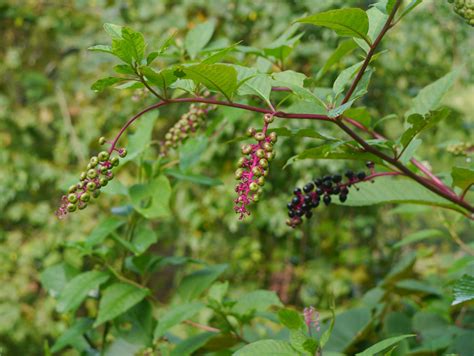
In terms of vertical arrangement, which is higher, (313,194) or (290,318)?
(313,194)

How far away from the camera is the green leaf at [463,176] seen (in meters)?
0.80

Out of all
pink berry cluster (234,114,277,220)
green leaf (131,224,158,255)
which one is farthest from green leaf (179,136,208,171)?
pink berry cluster (234,114,277,220)

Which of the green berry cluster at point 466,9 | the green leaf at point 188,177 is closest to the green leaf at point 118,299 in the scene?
the green leaf at point 188,177

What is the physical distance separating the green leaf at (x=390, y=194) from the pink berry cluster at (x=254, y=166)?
0.34 metres

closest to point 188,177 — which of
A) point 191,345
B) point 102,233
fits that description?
point 102,233

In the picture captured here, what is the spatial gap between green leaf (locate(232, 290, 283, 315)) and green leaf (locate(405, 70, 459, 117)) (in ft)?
1.37

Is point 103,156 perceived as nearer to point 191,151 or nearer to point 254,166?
point 254,166

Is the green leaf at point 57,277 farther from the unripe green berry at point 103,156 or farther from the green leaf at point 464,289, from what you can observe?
the green leaf at point 464,289

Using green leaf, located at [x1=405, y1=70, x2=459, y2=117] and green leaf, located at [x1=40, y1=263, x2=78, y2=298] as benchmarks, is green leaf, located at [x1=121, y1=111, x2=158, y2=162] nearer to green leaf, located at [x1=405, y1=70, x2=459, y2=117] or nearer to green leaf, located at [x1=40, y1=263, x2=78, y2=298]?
green leaf, located at [x1=40, y1=263, x2=78, y2=298]

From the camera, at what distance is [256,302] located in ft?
3.47

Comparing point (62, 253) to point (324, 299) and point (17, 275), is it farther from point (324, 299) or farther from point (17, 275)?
point (324, 299)

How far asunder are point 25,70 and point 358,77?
3.85m

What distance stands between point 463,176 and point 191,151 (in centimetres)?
53

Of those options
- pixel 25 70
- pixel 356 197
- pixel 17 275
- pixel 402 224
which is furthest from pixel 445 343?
pixel 25 70
